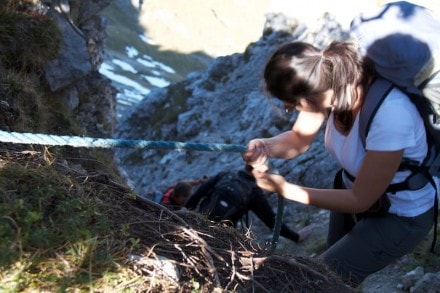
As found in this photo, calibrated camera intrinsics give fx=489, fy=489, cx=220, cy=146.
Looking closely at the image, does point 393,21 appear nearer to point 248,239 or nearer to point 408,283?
point 248,239

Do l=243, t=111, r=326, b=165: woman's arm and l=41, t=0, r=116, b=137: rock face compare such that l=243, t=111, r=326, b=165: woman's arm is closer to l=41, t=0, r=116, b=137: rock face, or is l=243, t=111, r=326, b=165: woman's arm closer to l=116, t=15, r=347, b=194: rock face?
l=41, t=0, r=116, b=137: rock face

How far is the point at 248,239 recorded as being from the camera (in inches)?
123

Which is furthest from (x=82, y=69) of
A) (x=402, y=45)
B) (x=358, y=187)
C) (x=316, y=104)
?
(x=402, y=45)

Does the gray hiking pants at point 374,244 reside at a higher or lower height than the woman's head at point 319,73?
lower

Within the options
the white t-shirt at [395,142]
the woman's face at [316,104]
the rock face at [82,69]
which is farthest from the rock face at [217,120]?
the woman's face at [316,104]

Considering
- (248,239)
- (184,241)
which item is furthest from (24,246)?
(248,239)

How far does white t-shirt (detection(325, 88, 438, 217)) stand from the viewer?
2746 millimetres

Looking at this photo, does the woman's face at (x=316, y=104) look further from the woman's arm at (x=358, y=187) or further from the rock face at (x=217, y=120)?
the rock face at (x=217, y=120)

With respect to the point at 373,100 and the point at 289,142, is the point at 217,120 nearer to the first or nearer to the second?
the point at 289,142

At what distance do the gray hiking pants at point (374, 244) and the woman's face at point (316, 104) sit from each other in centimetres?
92

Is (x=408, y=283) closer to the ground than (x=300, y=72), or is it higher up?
closer to the ground

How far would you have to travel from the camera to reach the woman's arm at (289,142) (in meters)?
3.55

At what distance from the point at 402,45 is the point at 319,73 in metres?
0.48

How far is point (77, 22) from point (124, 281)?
9609 millimetres
